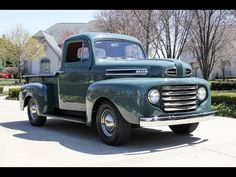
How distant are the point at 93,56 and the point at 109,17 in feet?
56.4

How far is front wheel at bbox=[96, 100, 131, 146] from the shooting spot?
6.80 meters

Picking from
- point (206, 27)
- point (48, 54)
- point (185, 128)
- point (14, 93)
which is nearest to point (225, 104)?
point (185, 128)

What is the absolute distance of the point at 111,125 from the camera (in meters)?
7.03

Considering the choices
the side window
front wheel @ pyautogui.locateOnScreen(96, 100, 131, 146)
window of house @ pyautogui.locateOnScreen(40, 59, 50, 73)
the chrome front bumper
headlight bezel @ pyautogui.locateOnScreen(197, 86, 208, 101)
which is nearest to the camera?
the chrome front bumper

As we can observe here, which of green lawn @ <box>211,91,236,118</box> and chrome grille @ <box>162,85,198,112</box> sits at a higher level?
chrome grille @ <box>162,85,198,112</box>

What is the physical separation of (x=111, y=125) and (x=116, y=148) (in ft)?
1.49

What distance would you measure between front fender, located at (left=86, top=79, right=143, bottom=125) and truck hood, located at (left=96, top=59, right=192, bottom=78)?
0.41 metres

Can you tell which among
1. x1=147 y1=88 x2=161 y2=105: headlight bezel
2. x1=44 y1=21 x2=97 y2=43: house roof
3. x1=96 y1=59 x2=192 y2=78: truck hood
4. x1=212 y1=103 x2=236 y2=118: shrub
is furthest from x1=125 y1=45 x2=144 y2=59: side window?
x1=44 y1=21 x2=97 y2=43: house roof

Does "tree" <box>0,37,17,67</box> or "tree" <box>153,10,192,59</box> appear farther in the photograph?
"tree" <box>0,37,17,67</box>

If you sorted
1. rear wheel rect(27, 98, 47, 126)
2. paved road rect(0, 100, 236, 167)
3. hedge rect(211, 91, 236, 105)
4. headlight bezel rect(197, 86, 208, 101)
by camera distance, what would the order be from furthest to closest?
hedge rect(211, 91, 236, 105), rear wheel rect(27, 98, 47, 126), headlight bezel rect(197, 86, 208, 101), paved road rect(0, 100, 236, 167)

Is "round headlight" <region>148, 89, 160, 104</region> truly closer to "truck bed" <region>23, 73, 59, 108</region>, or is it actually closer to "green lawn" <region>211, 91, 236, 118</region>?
"truck bed" <region>23, 73, 59, 108</region>

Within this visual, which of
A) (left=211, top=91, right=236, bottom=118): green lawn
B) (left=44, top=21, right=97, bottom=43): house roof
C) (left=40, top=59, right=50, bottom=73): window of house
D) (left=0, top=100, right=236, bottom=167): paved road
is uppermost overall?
(left=44, top=21, right=97, bottom=43): house roof

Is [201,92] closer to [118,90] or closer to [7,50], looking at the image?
[118,90]

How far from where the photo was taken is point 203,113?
7.25 m
